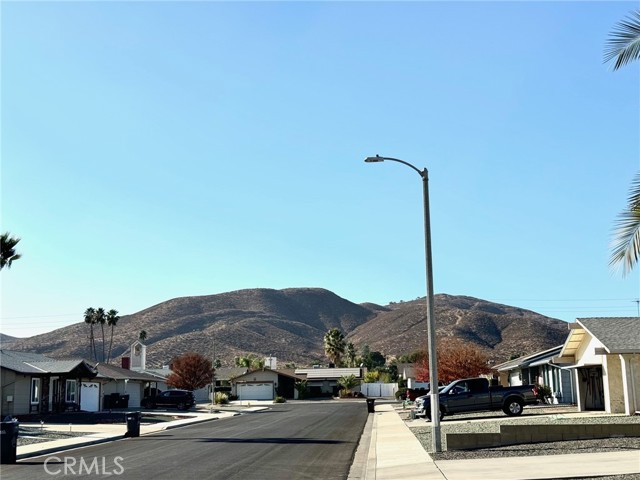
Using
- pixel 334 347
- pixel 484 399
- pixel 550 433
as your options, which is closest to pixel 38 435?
pixel 484 399

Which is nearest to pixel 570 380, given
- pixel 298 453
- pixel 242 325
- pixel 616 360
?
pixel 616 360

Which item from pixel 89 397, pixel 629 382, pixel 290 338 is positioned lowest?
pixel 89 397

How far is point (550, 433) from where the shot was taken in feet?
66.5

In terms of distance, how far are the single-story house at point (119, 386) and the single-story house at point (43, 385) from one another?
188cm

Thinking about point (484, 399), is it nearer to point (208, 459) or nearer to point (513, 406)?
point (513, 406)

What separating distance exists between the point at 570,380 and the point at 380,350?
134209mm

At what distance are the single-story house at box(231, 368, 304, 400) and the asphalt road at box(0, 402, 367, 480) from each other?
65.3 meters

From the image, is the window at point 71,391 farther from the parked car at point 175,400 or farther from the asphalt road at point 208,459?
the asphalt road at point 208,459

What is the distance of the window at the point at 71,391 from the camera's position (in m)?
49.3

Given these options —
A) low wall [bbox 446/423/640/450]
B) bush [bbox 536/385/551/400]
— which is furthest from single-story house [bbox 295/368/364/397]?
low wall [bbox 446/423/640/450]

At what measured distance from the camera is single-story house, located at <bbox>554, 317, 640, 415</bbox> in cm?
2823

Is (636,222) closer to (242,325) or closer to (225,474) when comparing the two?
(225,474)

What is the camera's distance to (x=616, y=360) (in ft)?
97.5

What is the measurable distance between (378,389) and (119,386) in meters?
45.9
